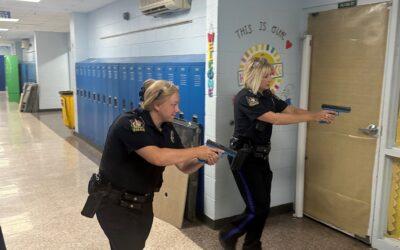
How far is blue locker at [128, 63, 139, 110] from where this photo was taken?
15.2 ft

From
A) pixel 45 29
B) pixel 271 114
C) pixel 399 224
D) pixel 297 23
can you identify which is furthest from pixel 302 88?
pixel 45 29

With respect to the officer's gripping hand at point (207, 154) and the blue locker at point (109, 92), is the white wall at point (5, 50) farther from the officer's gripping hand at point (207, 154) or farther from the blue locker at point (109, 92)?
the officer's gripping hand at point (207, 154)

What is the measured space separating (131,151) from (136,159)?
0.08 m

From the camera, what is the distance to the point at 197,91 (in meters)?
3.34

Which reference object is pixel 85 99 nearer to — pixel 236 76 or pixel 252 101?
pixel 236 76

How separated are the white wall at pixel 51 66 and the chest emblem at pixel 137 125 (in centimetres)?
1014

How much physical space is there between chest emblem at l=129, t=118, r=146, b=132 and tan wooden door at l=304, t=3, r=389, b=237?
1.94 meters

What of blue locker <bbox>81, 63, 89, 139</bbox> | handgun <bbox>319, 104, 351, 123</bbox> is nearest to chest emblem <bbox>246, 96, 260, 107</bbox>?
handgun <bbox>319, 104, 351, 123</bbox>

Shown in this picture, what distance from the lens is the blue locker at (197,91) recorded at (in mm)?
3271

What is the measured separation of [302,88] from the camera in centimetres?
336

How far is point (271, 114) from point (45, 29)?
30.9 ft

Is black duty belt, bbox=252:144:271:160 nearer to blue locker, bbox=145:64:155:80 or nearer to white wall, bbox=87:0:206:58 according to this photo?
white wall, bbox=87:0:206:58

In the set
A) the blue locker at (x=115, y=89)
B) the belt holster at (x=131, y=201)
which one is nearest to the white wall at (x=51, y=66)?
the blue locker at (x=115, y=89)

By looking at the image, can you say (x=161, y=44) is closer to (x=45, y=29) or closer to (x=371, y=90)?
(x=371, y=90)
